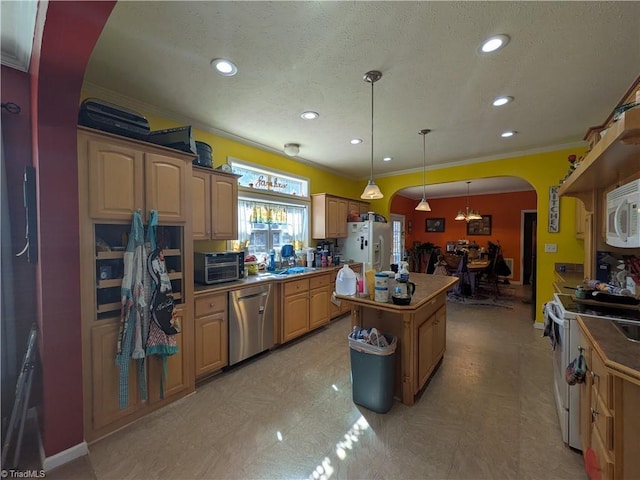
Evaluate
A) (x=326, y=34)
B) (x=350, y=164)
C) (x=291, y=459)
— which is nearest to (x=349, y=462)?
(x=291, y=459)

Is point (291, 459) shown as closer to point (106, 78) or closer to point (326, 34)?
point (326, 34)

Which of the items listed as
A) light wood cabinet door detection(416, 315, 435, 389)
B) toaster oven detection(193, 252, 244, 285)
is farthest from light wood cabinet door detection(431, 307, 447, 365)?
toaster oven detection(193, 252, 244, 285)

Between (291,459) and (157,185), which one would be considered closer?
(291,459)

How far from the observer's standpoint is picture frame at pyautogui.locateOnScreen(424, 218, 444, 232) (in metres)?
8.38

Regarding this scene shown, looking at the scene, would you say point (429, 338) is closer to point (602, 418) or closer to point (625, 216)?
point (602, 418)

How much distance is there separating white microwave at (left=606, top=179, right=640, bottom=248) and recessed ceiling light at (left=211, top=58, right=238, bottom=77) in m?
2.68

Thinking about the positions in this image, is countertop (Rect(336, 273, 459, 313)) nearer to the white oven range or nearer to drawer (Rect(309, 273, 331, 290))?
the white oven range

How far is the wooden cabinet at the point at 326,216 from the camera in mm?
4547

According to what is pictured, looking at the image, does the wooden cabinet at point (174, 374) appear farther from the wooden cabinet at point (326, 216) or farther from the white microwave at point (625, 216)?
the white microwave at point (625, 216)

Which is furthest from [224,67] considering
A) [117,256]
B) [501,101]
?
[501,101]

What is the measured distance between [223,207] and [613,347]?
123 inches

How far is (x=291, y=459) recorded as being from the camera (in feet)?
5.46

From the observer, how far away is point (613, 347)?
1243mm

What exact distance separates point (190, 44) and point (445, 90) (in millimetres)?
2113
